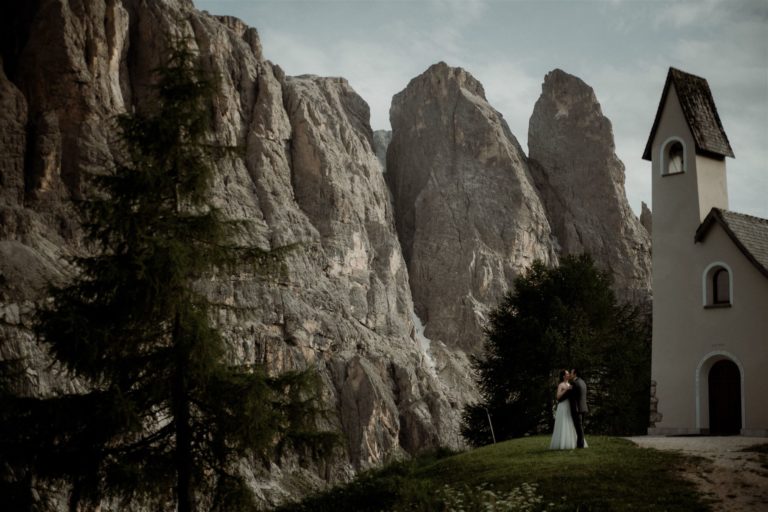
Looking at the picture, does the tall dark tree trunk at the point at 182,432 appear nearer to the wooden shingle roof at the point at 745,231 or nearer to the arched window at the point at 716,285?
the arched window at the point at 716,285

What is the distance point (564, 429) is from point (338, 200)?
7358 centimetres

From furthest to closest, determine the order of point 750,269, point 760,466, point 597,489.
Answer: point 750,269
point 760,466
point 597,489

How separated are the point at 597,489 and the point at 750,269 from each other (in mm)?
11278

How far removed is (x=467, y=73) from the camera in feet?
389

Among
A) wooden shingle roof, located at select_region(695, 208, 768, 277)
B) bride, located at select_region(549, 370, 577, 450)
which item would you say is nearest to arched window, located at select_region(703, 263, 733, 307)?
wooden shingle roof, located at select_region(695, 208, 768, 277)

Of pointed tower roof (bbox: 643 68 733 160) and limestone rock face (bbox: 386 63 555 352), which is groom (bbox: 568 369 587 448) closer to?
pointed tower roof (bbox: 643 68 733 160)

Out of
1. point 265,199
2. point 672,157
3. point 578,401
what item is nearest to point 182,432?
point 578,401

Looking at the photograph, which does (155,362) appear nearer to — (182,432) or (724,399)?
(182,432)

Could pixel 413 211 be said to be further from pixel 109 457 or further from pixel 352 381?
pixel 109 457

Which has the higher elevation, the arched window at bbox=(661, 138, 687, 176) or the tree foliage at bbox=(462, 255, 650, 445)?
the arched window at bbox=(661, 138, 687, 176)

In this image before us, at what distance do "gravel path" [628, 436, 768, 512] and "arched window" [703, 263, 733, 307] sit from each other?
189 inches

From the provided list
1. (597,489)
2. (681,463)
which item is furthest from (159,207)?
(681,463)

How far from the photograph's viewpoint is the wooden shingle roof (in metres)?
26.4

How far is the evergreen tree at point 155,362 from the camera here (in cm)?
1539
